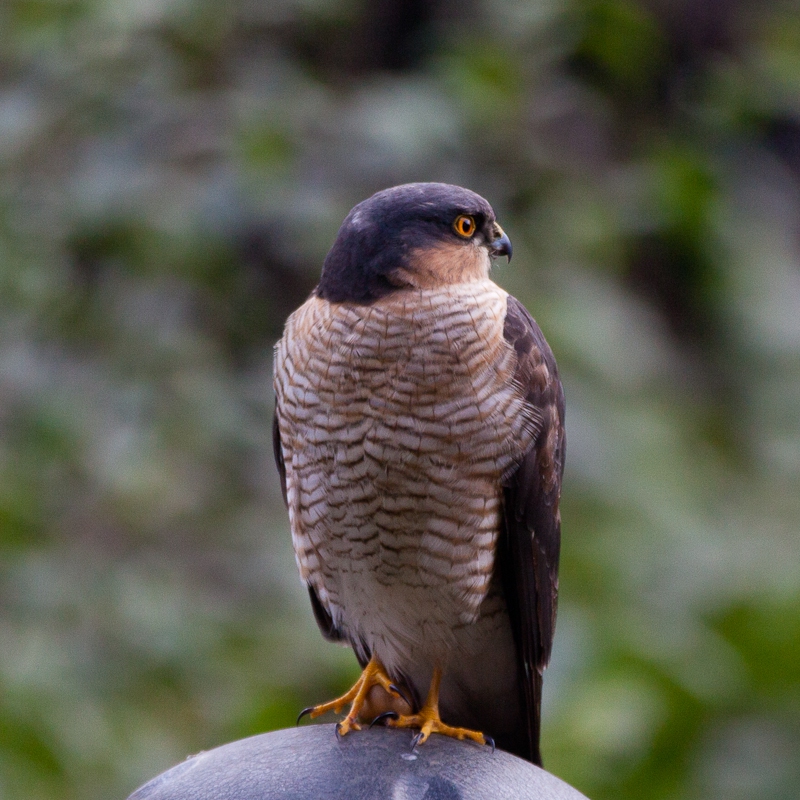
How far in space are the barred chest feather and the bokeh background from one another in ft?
3.27

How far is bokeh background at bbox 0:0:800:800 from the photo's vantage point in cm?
368

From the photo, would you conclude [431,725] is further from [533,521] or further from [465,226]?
[465,226]

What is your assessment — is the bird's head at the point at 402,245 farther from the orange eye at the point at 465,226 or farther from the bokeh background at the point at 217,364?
the bokeh background at the point at 217,364

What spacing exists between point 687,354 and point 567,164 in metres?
2.63

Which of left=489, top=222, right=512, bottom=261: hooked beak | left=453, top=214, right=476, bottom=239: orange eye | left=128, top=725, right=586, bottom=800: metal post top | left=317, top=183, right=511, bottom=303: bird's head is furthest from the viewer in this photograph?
left=489, top=222, right=512, bottom=261: hooked beak

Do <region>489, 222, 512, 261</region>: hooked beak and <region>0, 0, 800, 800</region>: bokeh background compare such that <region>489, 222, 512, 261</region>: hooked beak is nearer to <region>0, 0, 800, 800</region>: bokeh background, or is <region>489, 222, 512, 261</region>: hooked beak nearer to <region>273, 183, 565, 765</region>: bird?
<region>273, 183, 565, 765</region>: bird

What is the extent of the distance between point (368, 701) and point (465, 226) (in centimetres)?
110

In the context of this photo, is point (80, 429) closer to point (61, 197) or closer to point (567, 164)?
point (61, 197)

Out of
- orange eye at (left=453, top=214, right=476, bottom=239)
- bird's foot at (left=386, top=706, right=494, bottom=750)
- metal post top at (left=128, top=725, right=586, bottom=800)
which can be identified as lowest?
bird's foot at (left=386, top=706, right=494, bottom=750)

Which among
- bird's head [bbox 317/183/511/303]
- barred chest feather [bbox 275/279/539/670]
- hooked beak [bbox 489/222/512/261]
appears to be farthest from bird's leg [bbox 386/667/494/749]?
hooked beak [bbox 489/222/512/261]

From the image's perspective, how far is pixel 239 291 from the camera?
4.15m

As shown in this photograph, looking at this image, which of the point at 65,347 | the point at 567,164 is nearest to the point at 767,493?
the point at 567,164

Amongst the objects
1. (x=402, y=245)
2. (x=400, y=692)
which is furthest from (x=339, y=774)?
(x=402, y=245)

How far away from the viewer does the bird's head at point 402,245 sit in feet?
9.05
